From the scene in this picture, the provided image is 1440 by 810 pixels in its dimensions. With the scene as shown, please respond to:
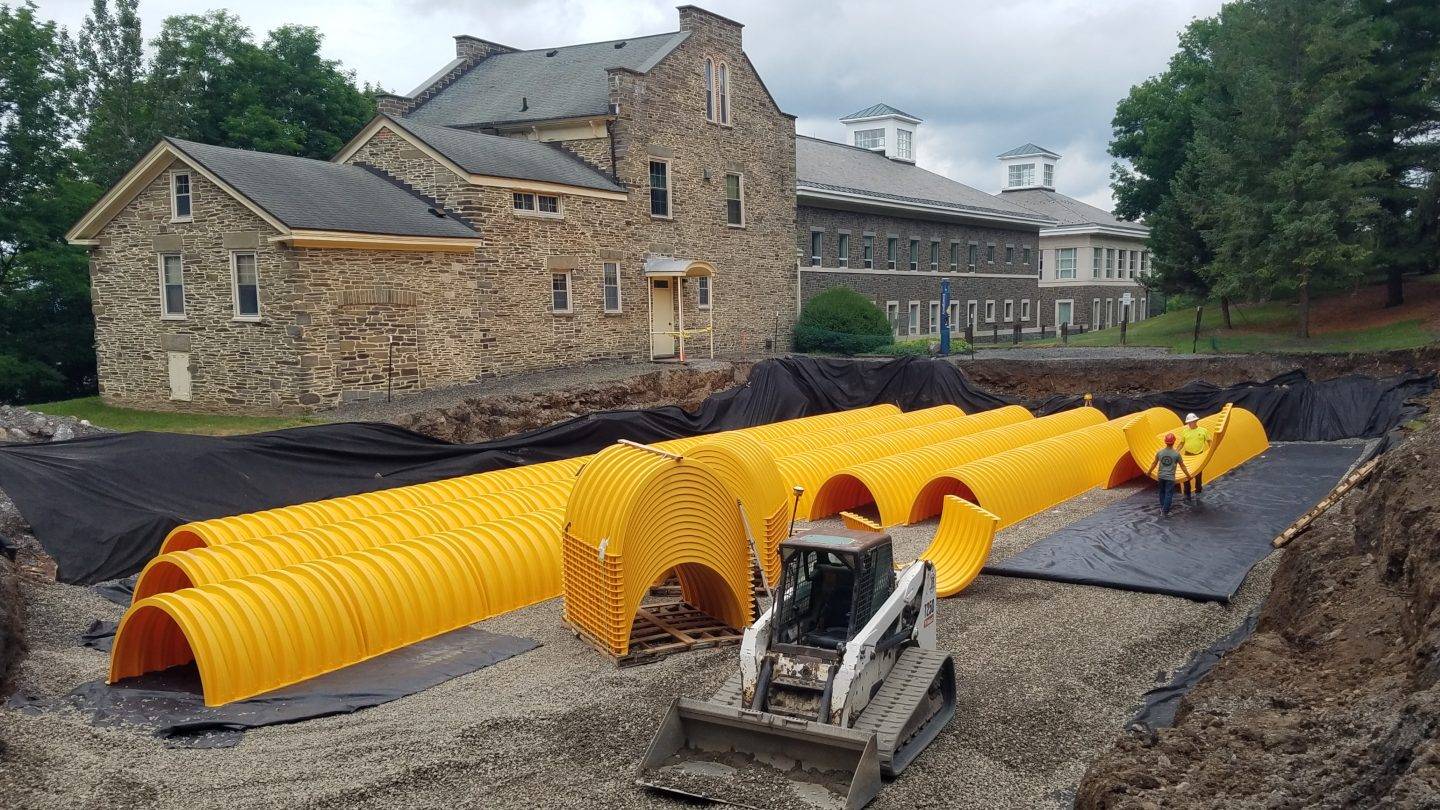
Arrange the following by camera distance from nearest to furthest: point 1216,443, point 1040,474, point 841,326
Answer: point 1216,443 → point 1040,474 → point 841,326

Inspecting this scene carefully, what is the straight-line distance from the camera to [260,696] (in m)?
9.91

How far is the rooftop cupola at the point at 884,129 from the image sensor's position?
2288 inches

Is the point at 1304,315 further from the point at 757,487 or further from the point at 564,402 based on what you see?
the point at 757,487

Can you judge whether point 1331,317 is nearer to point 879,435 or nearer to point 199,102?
point 879,435

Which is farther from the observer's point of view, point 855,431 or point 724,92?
point 724,92

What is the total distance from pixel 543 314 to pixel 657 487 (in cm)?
1767

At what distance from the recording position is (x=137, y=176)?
22734 mm

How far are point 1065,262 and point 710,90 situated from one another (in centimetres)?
3134

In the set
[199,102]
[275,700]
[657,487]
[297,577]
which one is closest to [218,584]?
[297,577]

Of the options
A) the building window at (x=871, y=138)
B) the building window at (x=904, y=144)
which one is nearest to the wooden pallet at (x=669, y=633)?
the building window at (x=871, y=138)

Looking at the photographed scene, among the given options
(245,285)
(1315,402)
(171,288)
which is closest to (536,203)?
(245,285)

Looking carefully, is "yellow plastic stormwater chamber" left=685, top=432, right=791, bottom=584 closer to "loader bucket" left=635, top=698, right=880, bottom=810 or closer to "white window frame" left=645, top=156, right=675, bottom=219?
"loader bucket" left=635, top=698, right=880, bottom=810

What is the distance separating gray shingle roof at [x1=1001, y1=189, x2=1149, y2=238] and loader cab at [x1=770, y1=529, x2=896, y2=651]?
174 ft

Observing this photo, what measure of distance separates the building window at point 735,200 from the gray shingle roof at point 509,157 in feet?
17.5
